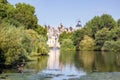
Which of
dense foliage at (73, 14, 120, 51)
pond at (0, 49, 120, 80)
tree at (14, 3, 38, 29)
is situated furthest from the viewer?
dense foliage at (73, 14, 120, 51)

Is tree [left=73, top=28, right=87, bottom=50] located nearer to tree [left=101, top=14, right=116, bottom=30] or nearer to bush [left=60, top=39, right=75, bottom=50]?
bush [left=60, top=39, right=75, bottom=50]

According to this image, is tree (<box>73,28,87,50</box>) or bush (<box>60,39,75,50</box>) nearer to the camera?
tree (<box>73,28,87,50</box>)

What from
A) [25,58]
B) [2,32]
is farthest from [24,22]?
[2,32]

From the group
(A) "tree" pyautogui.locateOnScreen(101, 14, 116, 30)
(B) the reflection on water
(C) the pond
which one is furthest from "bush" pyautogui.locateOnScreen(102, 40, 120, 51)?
(C) the pond

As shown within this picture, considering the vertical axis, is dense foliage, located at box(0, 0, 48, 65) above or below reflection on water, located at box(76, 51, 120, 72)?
above

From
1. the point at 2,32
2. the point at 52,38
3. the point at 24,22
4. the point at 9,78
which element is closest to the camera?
the point at 9,78

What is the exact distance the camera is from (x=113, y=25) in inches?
4363

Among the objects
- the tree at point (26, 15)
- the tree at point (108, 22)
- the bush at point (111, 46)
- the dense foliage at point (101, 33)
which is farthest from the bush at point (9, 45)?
the tree at point (108, 22)

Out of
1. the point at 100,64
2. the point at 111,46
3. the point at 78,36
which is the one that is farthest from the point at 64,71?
the point at 78,36

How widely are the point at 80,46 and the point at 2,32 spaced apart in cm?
7415

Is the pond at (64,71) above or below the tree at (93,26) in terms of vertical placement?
below

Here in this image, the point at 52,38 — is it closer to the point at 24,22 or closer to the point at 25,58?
the point at 24,22

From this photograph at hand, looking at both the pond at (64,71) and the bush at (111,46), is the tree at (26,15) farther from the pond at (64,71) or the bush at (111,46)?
the bush at (111,46)

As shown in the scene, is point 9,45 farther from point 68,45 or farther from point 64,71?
point 68,45
